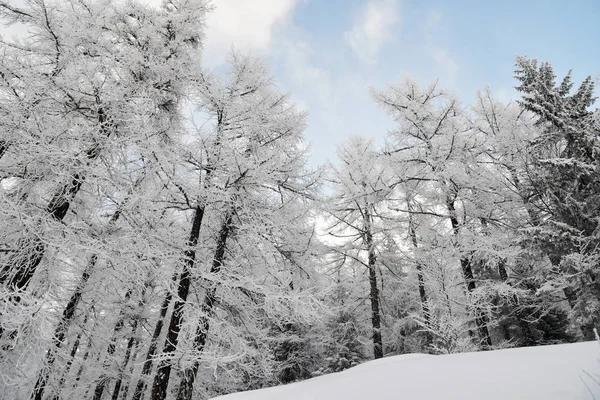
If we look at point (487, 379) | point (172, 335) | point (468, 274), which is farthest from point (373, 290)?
point (487, 379)

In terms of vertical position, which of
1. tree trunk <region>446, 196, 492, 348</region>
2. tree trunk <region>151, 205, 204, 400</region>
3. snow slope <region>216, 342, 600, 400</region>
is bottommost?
snow slope <region>216, 342, 600, 400</region>

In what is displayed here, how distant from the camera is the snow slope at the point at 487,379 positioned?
1.52 m

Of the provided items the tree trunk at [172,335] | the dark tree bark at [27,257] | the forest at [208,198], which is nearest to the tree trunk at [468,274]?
the forest at [208,198]

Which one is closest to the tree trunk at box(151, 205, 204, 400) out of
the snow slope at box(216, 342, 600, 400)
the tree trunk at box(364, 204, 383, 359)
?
the snow slope at box(216, 342, 600, 400)

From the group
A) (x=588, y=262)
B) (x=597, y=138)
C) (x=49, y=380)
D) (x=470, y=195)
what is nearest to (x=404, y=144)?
(x=470, y=195)

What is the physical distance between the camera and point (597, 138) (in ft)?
23.0

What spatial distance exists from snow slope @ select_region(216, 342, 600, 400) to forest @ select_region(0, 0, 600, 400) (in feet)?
0.60

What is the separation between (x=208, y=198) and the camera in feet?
19.5

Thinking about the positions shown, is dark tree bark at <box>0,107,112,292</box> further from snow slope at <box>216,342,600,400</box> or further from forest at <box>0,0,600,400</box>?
snow slope at <box>216,342,600,400</box>

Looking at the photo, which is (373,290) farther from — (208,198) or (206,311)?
(208,198)

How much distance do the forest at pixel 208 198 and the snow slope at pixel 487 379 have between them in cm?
18

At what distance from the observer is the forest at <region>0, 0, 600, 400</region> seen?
458 cm

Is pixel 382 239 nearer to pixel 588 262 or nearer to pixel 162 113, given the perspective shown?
pixel 588 262

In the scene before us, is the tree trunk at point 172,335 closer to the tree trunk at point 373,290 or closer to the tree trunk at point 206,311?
Result: the tree trunk at point 206,311
